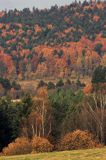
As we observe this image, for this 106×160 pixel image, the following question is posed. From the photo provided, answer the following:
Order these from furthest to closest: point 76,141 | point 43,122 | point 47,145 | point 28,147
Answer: point 43,122 < point 76,141 < point 47,145 < point 28,147

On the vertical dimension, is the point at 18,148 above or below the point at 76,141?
below

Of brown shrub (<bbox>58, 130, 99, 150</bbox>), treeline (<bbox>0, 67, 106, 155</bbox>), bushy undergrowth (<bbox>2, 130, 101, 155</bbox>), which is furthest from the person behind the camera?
treeline (<bbox>0, 67, 106, 155</bbox>)

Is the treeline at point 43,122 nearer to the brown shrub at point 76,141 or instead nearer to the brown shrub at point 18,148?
the brown shrub at point 76,141

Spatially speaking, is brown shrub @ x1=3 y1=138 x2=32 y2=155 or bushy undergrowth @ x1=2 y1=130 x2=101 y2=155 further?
bushy undergrowth @ x1=2 y1=130 x2=101 y2=155

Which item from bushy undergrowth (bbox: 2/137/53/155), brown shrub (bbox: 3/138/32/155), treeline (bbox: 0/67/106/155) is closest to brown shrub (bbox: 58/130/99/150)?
bushy undergrowth (bbox: 2/137/53/155)

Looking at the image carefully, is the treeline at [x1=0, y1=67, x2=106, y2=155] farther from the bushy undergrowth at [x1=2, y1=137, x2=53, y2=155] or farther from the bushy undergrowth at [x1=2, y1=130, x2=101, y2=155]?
the bushy undergrowth at [x1=2, y1=137, x2=53, y2=155]

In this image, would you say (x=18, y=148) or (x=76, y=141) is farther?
(x=76, y=141)

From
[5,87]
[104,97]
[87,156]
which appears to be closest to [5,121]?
[104,97]

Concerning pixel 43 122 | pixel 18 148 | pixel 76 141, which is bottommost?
pixel 18 148

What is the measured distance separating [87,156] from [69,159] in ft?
4.56

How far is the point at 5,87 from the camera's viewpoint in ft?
469

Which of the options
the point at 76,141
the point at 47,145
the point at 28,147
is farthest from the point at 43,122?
the point at 28,147

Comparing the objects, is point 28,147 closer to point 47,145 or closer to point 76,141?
point 47,145

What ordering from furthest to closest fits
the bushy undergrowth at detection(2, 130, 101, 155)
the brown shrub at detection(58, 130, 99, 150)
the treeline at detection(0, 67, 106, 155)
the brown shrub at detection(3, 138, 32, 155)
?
the treeline at detection(0, 67, 106, 155) < the brown shrub at detection(58, 130, 99, 150) < the bushy undergrowth at detection(2, 130, 101, 155) < the brown shrub at detection(3, 138, 32, 155)
